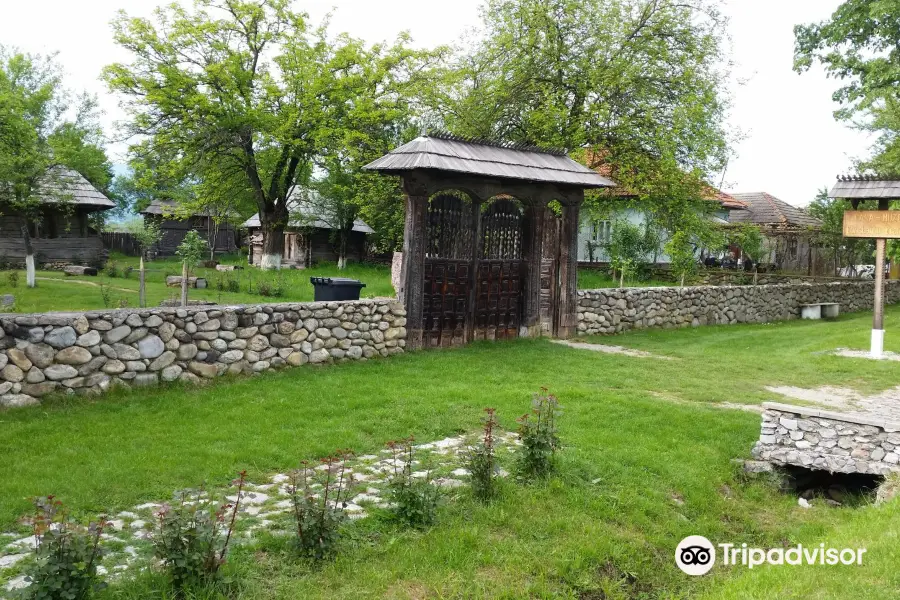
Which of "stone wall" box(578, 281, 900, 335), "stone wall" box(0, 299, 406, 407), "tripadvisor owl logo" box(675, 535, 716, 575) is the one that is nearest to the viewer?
"tripadvisor owl logo" box(675, 535, 716, 575)

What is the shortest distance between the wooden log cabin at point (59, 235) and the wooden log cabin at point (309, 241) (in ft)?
22.7

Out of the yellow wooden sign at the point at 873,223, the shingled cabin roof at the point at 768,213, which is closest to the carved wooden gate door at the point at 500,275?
the yellow wooden sign at the point at 873,223

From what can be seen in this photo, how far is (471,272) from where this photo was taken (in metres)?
12.5

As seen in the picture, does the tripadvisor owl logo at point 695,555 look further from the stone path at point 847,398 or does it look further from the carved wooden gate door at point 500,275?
the carved wooden gate door at point 500,275

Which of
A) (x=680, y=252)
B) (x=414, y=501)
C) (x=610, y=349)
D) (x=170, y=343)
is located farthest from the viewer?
(x=680, y=252)

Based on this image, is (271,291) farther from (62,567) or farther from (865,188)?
(62,567)

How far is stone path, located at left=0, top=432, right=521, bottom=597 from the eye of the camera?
4.34 m

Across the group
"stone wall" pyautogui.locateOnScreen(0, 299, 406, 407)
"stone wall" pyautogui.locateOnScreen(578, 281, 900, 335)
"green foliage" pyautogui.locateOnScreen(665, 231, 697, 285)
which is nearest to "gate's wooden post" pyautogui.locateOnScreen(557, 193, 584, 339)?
"stone wall" pyautogui.locateOnScreen(578, 281, 900, 335)

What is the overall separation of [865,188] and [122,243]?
32.9 m

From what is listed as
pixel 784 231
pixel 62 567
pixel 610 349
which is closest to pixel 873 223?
pixel 610 349

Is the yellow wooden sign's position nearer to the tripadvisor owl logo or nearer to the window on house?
the tripadvisor owl logo

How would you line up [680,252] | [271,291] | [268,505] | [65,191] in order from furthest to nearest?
[65,191] < [680,252] < [271,291] < [268,505]

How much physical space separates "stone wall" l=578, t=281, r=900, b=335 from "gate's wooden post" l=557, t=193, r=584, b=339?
70 cm

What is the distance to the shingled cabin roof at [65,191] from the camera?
20453 mm
